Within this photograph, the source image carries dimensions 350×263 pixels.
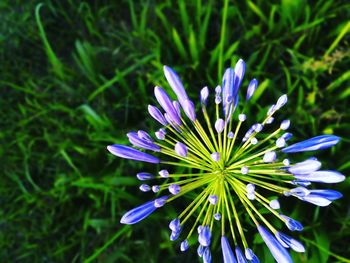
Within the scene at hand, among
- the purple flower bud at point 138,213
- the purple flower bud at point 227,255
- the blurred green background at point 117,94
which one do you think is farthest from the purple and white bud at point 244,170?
the blurred green background at point 117,94

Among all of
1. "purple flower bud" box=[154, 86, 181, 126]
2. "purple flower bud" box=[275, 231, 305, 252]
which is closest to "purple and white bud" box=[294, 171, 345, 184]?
"purple flower bud" box=[275, 231, 305, 252]

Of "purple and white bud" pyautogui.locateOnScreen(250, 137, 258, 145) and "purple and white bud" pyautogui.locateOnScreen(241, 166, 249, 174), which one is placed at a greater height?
"purple and white bud" pyautogui.locateOnScreen(250, 137, 258, 145)

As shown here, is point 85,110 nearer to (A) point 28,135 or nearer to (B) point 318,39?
(A) point 28,135

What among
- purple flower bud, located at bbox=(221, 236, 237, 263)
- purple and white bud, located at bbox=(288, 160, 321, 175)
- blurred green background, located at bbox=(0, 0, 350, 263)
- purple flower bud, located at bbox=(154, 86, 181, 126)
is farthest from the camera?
blurred green background, located at bbox=(0, 0, 350, 263)

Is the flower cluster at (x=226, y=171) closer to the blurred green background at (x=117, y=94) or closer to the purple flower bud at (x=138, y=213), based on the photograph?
the purple flower bud at (x=138, y=213)

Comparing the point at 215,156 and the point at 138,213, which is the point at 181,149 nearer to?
the point at 215,156

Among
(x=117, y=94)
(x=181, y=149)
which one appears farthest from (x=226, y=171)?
(x=117, y=94)

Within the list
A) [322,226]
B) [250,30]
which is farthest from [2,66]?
[322,226]

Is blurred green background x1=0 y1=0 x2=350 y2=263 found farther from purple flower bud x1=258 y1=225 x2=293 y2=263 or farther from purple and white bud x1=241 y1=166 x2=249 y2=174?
purple and white bud x1=241 y1=166 x2=249 y2=174
